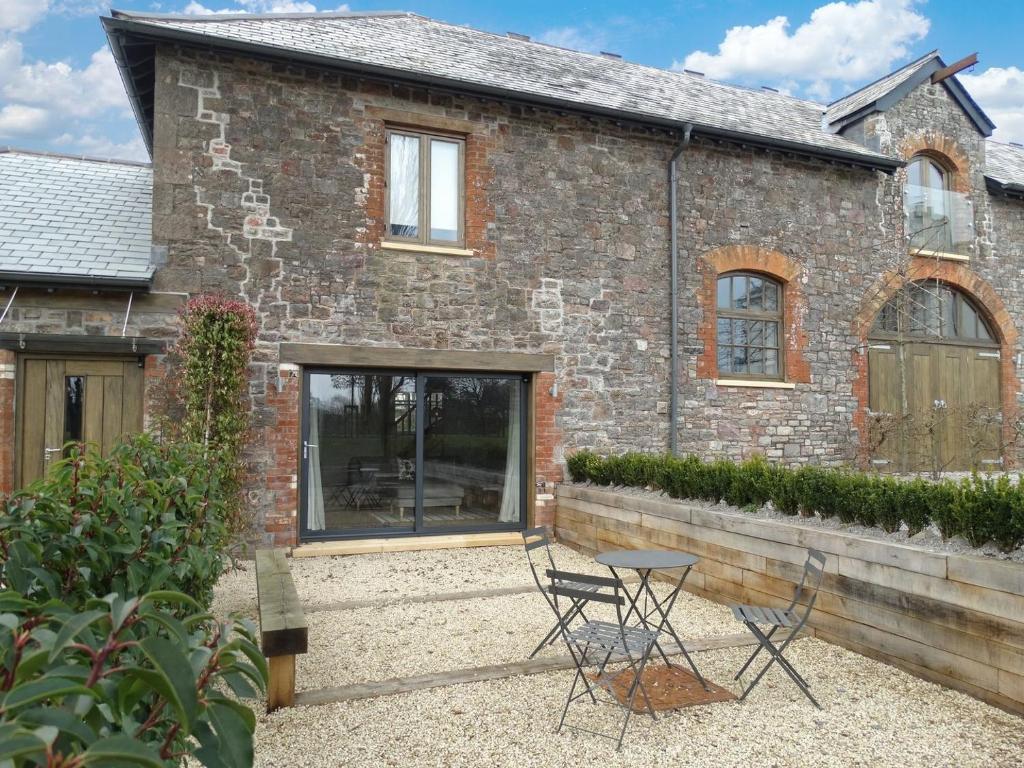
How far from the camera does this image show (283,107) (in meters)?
7.80

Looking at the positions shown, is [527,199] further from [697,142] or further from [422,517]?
[422,517]

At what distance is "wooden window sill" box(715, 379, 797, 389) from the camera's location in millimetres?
9566

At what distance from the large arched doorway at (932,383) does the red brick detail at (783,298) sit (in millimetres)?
1303

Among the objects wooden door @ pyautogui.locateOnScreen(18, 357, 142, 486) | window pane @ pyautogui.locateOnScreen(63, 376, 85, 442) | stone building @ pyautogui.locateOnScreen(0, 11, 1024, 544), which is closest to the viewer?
wooden door @ pyautogui.locateOnScreen(18, 357, 142, 486)

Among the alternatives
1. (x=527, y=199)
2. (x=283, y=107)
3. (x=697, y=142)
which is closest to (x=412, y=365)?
(x=527, y=199)

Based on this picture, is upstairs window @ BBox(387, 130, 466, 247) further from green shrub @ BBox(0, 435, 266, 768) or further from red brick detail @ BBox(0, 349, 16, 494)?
green shrub @ BBox(0, 435, 266, 768)

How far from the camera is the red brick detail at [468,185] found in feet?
26.5

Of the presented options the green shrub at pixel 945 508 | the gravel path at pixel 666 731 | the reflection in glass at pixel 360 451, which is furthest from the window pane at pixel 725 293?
the gravel path at pixel 666 731

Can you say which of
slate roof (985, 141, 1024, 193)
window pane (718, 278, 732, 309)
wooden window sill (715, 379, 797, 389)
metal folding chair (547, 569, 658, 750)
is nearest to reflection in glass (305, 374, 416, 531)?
wooden window sill (715, 379, 797, 389)

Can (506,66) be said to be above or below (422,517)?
above

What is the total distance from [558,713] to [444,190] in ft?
21.0

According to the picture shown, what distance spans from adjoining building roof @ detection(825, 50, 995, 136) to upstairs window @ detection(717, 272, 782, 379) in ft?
10.6

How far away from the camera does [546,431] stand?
8.75 metres

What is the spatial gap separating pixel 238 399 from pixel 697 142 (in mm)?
6668
